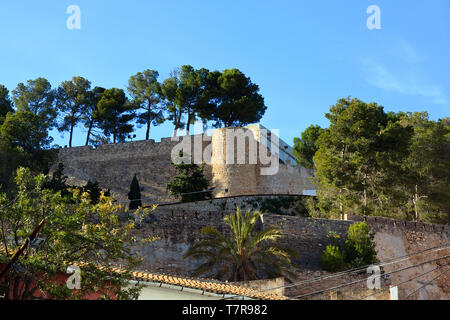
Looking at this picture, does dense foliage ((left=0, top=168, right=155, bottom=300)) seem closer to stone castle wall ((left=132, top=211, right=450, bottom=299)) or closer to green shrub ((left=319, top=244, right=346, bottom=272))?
stone castle wall ((left=132, top=211, right=450, bottom=299))

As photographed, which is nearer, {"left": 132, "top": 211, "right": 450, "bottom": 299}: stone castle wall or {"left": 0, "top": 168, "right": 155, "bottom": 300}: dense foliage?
{"left": 0, "top": 168, "right": 155, "bottom": 300}: dense foliage

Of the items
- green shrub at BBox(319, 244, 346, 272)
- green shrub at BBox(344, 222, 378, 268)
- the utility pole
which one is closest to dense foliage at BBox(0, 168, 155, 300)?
the utility pole

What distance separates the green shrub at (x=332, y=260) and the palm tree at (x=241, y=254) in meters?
1.34

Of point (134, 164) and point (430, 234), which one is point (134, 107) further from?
point (430, 234)

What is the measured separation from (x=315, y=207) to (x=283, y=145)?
46.7ft

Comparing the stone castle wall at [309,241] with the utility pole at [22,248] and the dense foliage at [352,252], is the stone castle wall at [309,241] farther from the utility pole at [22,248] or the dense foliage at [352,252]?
the utility pole at [22,248]

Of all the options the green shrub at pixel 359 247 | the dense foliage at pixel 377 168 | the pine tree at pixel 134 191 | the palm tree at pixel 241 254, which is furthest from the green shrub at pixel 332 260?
the pine tree at pixel 134 191

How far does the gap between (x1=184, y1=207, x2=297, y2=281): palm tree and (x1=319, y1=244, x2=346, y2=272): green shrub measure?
134cm

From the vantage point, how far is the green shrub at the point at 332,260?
22000mm

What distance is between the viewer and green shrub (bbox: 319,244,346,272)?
22.0m

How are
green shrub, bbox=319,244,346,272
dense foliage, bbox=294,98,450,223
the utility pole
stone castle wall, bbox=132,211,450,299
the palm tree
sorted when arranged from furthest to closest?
dense foliage, bbox=294,98,450,223, green shrub, bbox=319,244,346,272, stone castle wall, bbox=132,211,450,299, the palm tree, the utility pole
